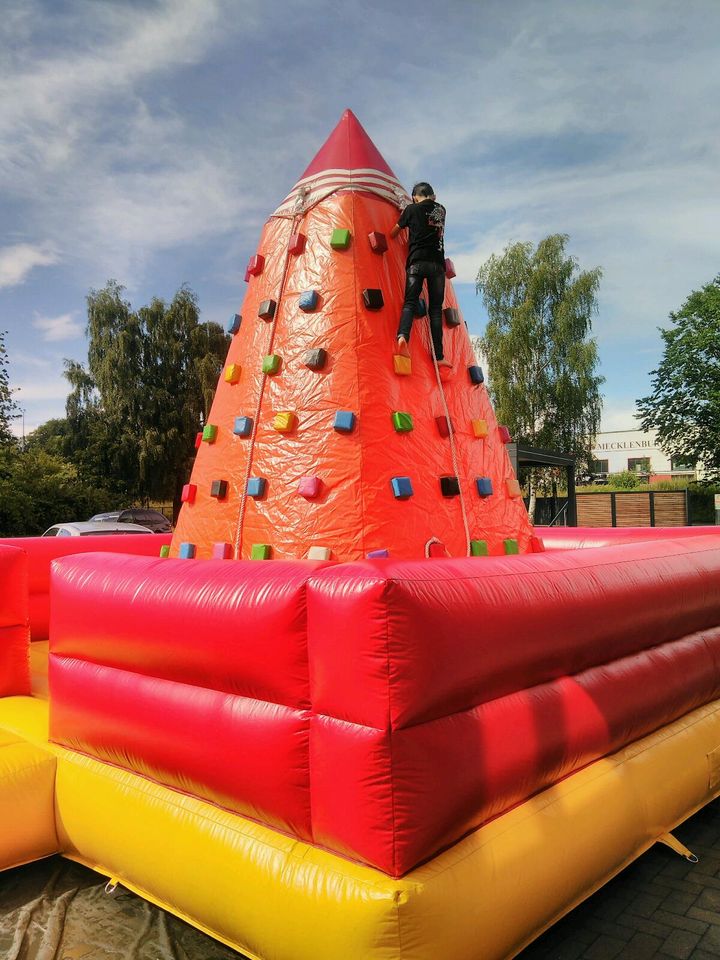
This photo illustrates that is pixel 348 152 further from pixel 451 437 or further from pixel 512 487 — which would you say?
pixel 512 487

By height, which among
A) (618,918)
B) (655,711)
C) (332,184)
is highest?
(332,184)

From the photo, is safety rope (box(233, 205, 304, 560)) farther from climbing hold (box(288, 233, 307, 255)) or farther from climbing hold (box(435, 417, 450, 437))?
climbing hold (box(435, 417, 450, 437))

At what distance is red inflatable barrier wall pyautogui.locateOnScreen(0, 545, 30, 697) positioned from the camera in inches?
134

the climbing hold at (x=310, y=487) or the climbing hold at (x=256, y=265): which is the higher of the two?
the climbing hold at (x=256, y=265)

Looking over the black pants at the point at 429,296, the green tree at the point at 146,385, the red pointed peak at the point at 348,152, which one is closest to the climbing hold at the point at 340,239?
the black pants at the point at 429,296

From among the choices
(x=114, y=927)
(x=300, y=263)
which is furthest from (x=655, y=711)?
(x=300, y=263)

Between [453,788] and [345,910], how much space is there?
1.32 feet

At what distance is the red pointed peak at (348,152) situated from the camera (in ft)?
11.8

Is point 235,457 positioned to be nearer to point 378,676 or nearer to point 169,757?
point 169,757

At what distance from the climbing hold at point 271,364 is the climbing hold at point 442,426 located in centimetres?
74

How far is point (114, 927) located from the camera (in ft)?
8.21

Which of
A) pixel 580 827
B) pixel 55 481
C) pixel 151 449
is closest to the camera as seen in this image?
pixel 580 827

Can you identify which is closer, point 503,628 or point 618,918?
point 503,628

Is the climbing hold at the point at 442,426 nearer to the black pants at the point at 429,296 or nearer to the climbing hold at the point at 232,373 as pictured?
the black pants at the point at 429,296
